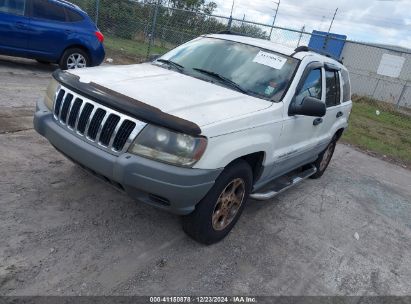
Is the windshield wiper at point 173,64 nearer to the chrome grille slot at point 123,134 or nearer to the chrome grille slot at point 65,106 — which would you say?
the chrome grille slot at point 65,106

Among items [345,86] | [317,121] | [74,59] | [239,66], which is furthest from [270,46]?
[74,59]

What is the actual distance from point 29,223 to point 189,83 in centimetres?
194

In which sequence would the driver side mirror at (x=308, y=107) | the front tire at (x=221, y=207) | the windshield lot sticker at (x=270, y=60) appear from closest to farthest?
the front tire at (x=221, y=207) → the driver side mirror at (x=308, y=107) → the windshield lot sticker at (x=270, y=60)

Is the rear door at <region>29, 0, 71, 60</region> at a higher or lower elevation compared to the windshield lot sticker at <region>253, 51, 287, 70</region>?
lower

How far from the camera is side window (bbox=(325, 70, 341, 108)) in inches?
209

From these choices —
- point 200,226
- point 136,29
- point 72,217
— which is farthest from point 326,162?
point 136,29

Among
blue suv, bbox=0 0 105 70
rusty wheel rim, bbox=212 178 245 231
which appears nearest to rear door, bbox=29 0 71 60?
blue suv, bbox=0 0 105 70

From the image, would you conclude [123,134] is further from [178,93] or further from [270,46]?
[270,46]

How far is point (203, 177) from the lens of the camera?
10.2 ft

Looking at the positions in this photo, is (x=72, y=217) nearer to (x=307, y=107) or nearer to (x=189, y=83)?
(x=189, y=83)

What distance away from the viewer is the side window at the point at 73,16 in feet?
31.6

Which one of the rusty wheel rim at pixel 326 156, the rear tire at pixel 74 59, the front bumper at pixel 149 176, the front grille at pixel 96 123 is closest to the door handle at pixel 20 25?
the rear tire at pixel 74 59

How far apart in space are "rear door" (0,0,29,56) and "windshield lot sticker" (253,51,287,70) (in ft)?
21.2

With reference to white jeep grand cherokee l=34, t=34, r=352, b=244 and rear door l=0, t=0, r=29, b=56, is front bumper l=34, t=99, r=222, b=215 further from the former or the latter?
rear door l=0, t=0, r=29, b=56
